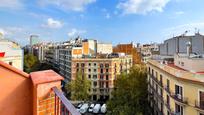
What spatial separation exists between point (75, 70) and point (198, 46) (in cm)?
2166

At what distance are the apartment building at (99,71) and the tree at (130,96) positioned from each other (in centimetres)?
970

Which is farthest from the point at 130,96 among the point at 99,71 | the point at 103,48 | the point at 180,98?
the point at 103,48

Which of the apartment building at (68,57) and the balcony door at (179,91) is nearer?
the balcony door at (179,91)

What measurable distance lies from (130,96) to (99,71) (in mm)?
14767

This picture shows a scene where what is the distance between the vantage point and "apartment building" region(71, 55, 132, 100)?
38.6m

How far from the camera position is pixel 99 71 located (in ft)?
128

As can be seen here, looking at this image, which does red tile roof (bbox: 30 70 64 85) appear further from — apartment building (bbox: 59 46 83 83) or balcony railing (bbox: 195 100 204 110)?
apartment building (bbox: 59 46 83 83)

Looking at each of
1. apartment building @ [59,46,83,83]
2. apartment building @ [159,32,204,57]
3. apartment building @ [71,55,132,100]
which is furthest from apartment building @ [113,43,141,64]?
apartment building @ [159,32,204,57]

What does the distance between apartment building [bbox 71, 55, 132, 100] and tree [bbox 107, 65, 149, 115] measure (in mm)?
9700

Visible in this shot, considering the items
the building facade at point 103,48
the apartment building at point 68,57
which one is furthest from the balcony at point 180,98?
the building facade at point 103,48

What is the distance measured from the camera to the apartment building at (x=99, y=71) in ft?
127

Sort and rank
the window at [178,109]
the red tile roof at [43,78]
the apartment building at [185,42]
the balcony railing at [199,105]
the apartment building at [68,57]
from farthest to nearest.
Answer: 1. the apartment building at [68,57]
2. the apartment building at [185,42]
3. the window at [178,109]
4. the balcony railing at [199,105]
5. the red tile roof at [43,78]

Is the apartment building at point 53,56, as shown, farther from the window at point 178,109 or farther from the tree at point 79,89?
the window at point 178,109

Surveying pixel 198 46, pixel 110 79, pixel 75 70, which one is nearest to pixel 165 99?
pixel 198 46
